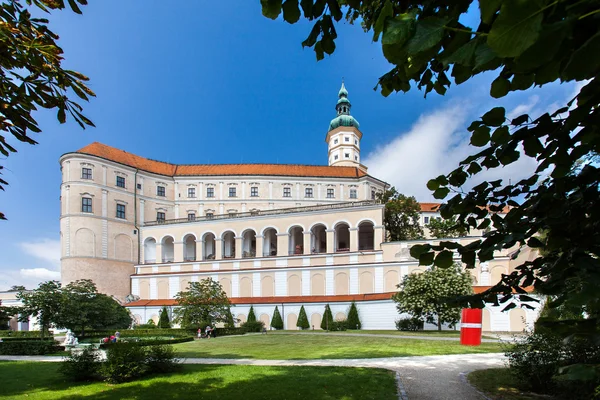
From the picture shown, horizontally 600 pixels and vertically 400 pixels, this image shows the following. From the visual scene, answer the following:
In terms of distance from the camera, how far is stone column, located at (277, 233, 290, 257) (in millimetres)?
49375

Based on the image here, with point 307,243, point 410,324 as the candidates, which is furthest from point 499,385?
point 307,243

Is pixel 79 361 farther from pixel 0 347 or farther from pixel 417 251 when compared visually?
pixel 0 347

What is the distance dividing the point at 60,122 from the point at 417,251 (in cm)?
536

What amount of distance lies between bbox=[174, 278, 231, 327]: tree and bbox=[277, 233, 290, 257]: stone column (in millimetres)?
12457

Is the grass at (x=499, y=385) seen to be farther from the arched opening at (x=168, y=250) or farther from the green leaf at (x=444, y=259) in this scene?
the arched opening at (x=168, y=250)

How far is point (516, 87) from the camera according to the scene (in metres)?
1.76

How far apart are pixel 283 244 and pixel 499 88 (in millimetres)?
48653

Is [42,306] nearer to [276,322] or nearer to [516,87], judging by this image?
[276,322]

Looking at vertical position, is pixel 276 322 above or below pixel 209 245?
below

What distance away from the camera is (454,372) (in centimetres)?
1266

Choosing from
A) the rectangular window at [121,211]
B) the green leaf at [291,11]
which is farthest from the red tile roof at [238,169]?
the green leaf at [291,11]

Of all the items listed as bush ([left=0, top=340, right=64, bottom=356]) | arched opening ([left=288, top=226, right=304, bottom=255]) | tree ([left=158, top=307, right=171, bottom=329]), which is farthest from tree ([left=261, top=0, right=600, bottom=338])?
arched opening ([left=288, top=226, right=304, bottom=255])

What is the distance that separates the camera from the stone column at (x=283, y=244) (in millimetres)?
49375

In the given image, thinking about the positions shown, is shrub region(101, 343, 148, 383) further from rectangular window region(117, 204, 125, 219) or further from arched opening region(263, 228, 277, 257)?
rectangular window region(117, 204, 125, 219)
